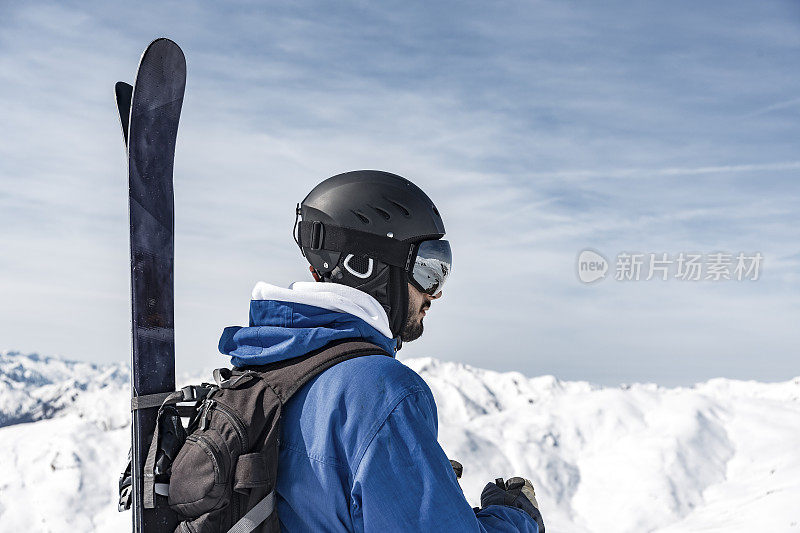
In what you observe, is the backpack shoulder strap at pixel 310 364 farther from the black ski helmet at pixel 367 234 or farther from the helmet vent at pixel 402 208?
the helmet vent at pixel 402 208

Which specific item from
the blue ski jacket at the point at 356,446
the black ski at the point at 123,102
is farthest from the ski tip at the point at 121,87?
the blue ski jacket at the point at 356,446

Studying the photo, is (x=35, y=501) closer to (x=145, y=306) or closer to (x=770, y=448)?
(x=145, y=306)

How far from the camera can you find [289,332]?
309 cm

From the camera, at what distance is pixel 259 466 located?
293cm

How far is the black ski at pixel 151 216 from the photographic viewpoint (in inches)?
147

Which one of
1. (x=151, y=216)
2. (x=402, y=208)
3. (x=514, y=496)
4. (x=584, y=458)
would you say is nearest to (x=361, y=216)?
(x=402, y=208)

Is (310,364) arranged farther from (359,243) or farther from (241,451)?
(359,243)

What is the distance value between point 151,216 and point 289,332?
4.46 feet

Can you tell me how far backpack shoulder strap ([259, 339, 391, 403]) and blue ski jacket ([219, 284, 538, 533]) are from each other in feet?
0.11

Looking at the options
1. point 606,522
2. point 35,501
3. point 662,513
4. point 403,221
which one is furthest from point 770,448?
point 403,221

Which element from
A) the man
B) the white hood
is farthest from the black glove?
the white hood

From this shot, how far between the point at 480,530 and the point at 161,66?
3.07 m

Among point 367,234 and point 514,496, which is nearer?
point 514,496

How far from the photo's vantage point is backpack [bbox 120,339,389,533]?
2951 mm
